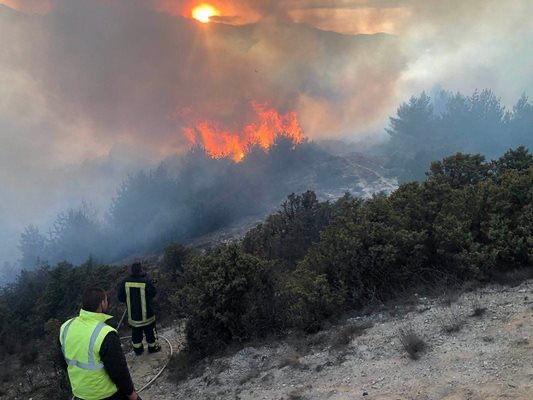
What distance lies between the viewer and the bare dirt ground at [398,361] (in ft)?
14.8

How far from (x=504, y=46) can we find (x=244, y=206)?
60.8 metres

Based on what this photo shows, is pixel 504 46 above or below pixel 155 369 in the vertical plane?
above

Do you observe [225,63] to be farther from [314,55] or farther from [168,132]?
[314,55]

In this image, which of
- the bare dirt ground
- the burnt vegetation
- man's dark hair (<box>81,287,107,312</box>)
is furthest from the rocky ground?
man's dark hair (<box>81,287,107,312</box>)

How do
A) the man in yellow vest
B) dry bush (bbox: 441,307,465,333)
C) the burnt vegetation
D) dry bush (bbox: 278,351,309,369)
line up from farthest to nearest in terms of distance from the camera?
the burnt vegetation
dry bush (bbox: 278,351,309,369)
dry bush (bbox: 441,307,465,333)
the man in yellow vest

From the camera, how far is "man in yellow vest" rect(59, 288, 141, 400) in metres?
3.52

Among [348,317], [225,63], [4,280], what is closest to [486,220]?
[348,317]

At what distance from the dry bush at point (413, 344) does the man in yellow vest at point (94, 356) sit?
3.42m

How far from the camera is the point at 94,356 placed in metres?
3.54

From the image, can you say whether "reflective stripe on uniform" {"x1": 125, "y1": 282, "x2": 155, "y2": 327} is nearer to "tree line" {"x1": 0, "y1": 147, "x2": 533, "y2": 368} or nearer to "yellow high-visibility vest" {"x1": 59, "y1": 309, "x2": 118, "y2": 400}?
"tree line" {"x1": 0, "y1": 147, "x2": 533, "y2": 368}

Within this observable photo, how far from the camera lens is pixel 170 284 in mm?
12039

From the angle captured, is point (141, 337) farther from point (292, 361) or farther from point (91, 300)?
point (91, 300)

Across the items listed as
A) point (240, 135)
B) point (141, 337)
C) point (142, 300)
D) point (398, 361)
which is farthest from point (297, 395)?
point (240, 135)

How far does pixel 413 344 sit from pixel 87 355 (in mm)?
3912
